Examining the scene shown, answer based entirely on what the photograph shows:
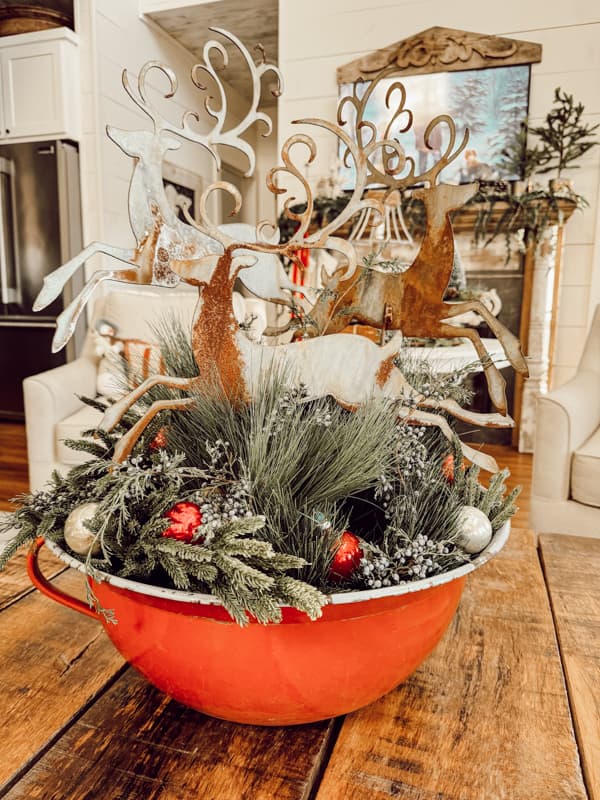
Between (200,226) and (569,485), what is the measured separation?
1.46 meters

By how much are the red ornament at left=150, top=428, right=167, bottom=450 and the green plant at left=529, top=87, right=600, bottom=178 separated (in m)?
3.34

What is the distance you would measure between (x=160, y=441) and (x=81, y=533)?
12 centimetres

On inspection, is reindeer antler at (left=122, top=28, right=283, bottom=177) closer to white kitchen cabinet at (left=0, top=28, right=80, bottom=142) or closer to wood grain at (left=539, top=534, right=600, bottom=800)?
wood grain at (left=539, top=534, right=600, bottom=800)

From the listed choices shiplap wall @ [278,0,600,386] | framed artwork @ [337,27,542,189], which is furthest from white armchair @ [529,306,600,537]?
framed artwork @ [337,27,542,189]

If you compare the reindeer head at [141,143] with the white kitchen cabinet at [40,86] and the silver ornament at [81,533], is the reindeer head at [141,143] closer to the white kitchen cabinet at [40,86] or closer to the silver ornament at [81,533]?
the silver ornament at [81,533]

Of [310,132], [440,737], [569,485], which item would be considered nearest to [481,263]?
[310,132]

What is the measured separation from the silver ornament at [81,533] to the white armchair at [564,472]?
1.47 metres

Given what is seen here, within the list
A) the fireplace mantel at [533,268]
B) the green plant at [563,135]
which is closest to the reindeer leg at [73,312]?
the fireplace mantel at [533,268]

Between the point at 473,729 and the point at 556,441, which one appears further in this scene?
the point at 556,441

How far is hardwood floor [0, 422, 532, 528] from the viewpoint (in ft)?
8.34

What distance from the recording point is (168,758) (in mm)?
463

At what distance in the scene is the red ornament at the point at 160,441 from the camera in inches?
22.2

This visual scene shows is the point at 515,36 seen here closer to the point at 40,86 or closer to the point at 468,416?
the point at 40,86

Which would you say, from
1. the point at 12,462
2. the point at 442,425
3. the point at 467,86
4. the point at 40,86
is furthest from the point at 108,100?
the point at 442,425
